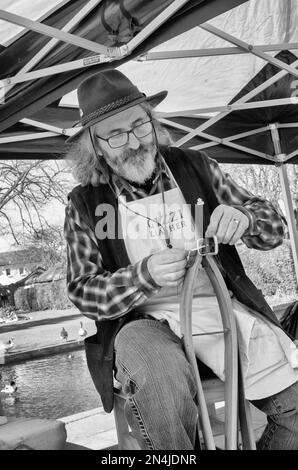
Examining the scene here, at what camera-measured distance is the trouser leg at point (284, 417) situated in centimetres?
157

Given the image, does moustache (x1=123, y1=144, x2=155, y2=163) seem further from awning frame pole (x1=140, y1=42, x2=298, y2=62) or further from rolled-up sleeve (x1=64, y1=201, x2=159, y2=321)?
awning frame pole (x1=140, y1=42, x2=298, y2=62)

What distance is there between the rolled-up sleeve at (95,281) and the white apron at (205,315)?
4.7 inches

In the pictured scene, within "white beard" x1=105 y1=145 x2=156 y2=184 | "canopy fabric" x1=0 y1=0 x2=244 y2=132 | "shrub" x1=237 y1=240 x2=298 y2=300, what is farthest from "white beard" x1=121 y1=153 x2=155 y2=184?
"shrub" x1=237 y1=240 x2=298 y2=300

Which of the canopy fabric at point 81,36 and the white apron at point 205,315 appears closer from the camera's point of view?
the white apron at point 205,315

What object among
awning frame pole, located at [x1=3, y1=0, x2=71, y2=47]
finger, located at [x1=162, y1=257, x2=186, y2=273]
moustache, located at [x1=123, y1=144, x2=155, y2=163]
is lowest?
finger, located at [x1=162, y1=257, x2=186, y2=273]

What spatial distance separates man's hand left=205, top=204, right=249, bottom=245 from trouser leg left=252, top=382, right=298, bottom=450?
1.52 ft

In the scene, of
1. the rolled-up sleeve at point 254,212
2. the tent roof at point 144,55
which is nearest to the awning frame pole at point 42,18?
the tent roof at point 144,55

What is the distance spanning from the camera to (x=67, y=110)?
3.82 metres

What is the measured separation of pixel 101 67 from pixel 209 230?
1.26m

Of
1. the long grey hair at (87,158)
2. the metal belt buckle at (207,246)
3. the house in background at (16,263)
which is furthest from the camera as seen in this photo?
the house in background at (16,263)

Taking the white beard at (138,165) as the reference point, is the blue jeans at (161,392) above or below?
below

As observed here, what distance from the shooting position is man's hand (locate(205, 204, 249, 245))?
1504 mm

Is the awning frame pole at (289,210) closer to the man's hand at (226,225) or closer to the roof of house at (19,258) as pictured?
the man's hand at (226,225)

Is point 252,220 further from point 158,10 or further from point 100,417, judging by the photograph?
point 100,417
